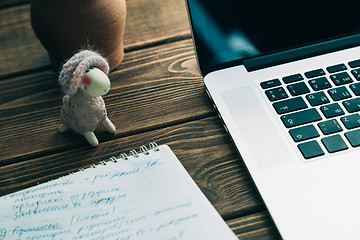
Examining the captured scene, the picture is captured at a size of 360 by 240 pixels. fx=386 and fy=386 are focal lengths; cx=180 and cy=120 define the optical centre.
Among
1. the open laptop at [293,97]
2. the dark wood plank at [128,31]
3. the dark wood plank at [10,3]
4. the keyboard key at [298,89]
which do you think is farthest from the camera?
the dark wood plank at [10,3]

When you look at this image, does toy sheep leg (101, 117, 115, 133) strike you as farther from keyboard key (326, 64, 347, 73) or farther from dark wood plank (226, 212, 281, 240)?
keyboard key (326, 64, 347, 73)

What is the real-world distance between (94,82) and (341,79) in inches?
13.3

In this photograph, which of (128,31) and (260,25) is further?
(128,31)

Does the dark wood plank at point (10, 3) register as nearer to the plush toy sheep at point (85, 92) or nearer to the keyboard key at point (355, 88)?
the plush toy sheep at point (85, 92)

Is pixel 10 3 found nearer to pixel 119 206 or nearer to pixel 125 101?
pixel 125 101

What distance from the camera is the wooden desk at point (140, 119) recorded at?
487 millimetres

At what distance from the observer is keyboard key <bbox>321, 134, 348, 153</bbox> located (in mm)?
467

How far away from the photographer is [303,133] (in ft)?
1.59

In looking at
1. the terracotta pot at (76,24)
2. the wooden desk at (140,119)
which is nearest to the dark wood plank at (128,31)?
the wooden desk at (140,119)

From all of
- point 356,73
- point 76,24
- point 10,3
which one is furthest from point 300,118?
point 10,3

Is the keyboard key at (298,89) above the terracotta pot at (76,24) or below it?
below

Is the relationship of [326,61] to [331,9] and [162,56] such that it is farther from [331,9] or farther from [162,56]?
[162,56]

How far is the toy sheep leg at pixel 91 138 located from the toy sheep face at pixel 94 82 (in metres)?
0.08

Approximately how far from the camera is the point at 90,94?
48cm
